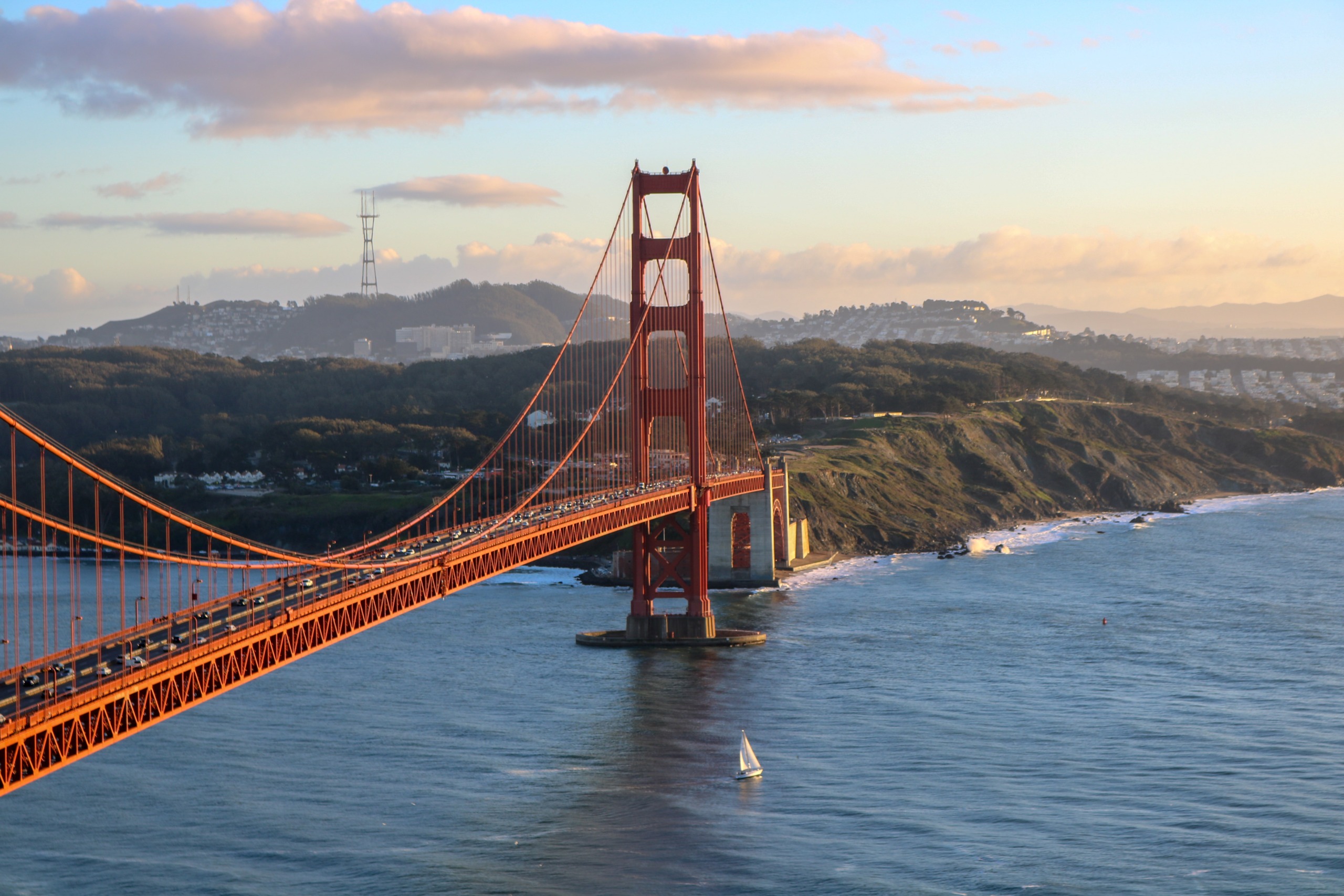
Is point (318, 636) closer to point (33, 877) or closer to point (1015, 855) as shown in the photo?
point (33, 877)

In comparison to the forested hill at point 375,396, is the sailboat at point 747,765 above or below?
below

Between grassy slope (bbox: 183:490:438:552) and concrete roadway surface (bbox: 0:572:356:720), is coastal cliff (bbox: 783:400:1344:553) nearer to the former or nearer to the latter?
grassy slope (bbox: 183:490:438:552)

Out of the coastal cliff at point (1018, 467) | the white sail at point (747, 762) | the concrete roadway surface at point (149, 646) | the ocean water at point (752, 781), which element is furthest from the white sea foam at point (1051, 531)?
the concrete roadway surface at point (149, 646)

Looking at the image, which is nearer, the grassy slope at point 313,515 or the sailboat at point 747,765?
the sailboat at point 747,765

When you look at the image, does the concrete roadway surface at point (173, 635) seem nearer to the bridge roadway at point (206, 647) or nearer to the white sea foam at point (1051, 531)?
the bridge roadway at point (206, 647)

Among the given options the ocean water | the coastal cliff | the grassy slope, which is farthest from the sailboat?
Result: the grassy slope

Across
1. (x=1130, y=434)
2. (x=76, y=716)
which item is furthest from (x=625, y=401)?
(x=1130, y=434)
